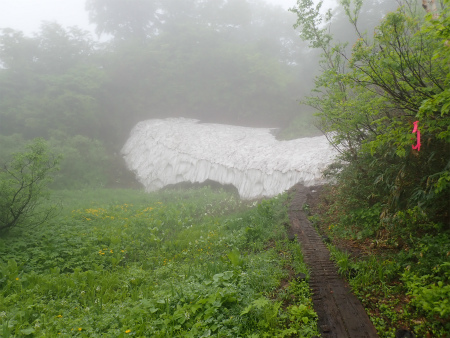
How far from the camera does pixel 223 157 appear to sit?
1923 cm

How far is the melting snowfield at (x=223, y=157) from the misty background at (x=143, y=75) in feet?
8.14

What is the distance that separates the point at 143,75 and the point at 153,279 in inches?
1015

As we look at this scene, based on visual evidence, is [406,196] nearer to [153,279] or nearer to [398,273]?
[398,273]

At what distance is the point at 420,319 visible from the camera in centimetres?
381

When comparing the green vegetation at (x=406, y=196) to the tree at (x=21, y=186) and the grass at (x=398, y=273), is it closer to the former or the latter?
the grass at (x=398, y=273)

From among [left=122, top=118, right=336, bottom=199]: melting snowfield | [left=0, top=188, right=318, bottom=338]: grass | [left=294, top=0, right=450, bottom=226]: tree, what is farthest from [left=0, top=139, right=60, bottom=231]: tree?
[left=122, top=118, right=336, bottom=199]: melting snowfield

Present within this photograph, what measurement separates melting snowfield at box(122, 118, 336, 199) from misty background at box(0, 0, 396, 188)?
2.48 meters

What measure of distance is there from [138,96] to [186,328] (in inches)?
1092

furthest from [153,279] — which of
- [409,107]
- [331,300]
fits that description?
[409,107]

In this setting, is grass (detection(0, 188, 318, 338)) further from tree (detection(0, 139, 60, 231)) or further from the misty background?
the misty background

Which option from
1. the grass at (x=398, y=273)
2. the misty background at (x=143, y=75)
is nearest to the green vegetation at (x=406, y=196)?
the grass at (x=398, y=273)

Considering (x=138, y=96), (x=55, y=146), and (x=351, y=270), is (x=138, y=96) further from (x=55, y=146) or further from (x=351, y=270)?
(x=351, y=270)

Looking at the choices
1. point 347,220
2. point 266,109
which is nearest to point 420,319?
point 347,220

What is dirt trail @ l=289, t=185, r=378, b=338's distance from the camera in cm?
399
